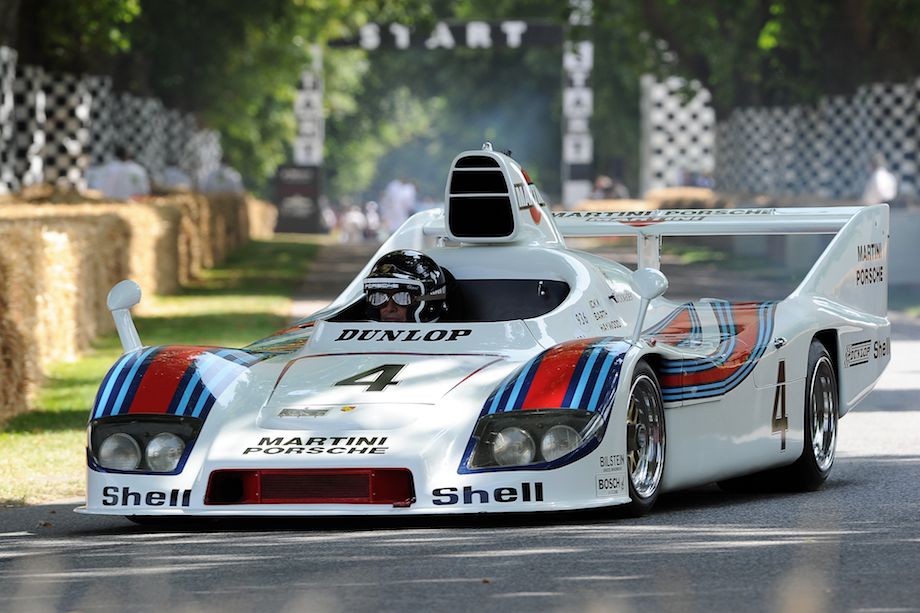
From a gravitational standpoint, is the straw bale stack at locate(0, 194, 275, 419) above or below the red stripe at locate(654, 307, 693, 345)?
below

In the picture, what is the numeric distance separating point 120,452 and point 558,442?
1.82 meters

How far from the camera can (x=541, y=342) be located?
8.95 meters

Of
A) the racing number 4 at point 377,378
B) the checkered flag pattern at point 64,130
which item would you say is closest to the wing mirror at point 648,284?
the racing number 4 at point 377,378

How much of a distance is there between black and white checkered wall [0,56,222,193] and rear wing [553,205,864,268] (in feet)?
48.9

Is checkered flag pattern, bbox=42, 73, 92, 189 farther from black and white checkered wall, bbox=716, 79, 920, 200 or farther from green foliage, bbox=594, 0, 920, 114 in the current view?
black and white checkered wall, bbox=716, 79, 920, 200

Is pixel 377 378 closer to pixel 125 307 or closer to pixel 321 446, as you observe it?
pixel 321 446

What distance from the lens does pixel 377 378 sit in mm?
8453

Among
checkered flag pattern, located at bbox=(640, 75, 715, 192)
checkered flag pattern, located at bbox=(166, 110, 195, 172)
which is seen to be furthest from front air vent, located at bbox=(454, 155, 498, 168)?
checkered flag pattern, located at bbox=(640, 75, 715, 192)

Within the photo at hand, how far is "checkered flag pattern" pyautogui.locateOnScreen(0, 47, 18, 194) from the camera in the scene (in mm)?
25078

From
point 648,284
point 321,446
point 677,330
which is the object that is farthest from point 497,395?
point 677,330

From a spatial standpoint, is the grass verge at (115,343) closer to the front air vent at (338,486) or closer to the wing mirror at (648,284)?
the front air vent at (338,486)

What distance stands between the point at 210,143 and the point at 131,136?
2232 cm

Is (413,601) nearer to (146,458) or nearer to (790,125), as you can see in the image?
(146,458)

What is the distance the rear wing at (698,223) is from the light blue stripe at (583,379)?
276 cm
